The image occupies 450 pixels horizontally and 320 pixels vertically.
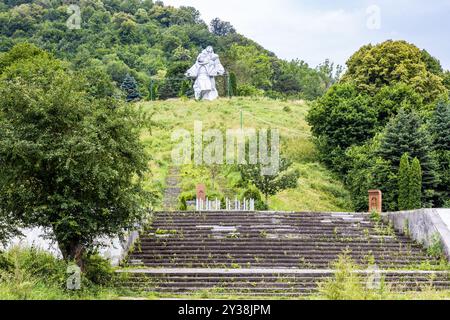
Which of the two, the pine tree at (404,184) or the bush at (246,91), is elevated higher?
the bush at (246,91)

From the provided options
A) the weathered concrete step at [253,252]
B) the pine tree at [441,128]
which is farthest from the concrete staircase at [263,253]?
the pine tree at [441,128]

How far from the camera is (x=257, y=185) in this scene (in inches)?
1201

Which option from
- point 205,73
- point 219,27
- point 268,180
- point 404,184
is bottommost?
point 404,184

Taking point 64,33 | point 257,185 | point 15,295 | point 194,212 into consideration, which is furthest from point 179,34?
point 15,295

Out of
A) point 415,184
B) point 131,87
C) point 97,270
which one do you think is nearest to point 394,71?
point 415,184

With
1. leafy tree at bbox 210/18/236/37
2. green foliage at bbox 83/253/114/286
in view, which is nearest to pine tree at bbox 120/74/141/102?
green foliage at bbox 83/253/114/286

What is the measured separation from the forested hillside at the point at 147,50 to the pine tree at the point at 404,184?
109ft

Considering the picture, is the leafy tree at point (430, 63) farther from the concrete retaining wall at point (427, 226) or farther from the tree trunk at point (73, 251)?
the tree trunk at point (73, 251)

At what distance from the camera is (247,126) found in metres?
47.4

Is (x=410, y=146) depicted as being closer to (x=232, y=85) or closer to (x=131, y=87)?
(x=232, y=85)

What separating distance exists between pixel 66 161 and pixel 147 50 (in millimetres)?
68398

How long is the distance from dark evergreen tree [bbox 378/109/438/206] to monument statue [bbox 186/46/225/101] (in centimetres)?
2442

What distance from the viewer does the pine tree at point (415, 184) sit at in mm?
29344
